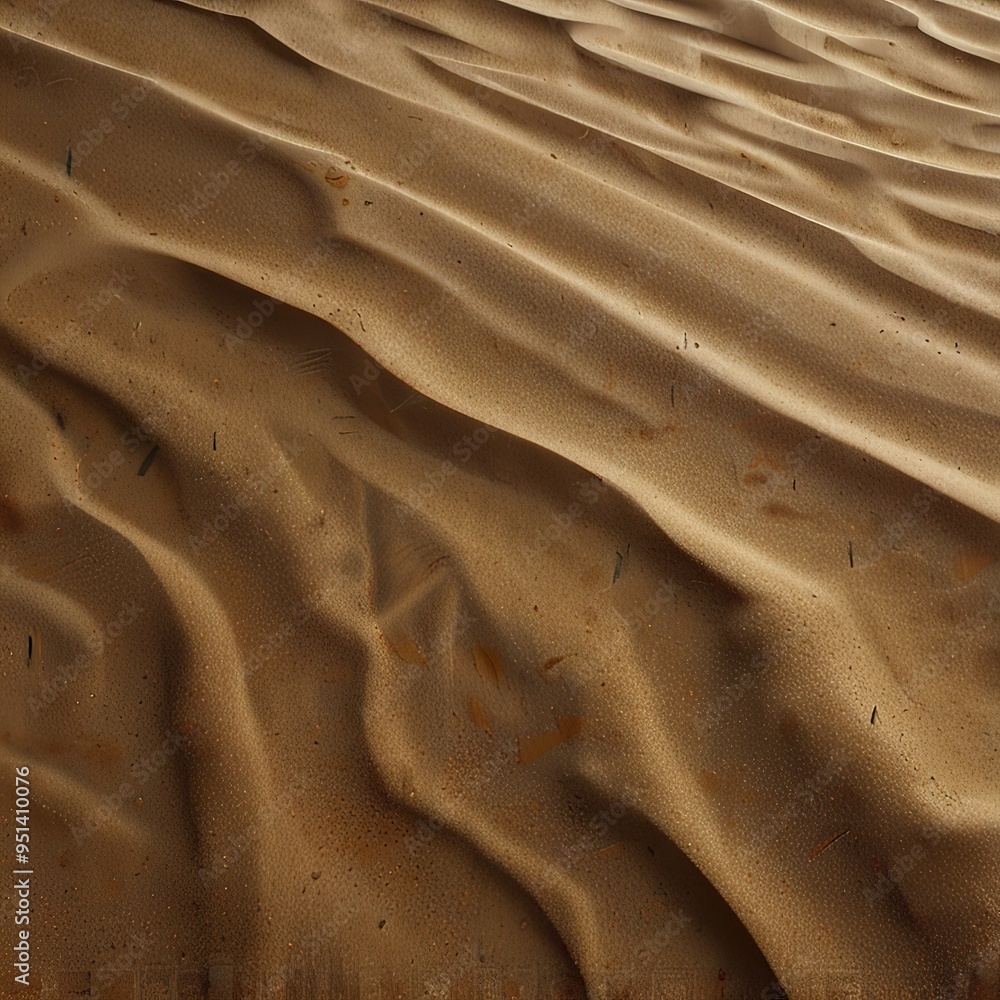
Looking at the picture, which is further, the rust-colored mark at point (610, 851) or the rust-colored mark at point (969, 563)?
the rust-colored mark at point (969, 563)

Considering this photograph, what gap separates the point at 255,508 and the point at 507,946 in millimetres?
901

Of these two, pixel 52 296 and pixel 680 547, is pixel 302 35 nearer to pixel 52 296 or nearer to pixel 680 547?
pixel 52 296

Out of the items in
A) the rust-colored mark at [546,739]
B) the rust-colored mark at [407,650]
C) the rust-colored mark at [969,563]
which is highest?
the rust-colored mark at [969,563]

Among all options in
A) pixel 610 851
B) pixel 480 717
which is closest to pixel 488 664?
pixel 480 717

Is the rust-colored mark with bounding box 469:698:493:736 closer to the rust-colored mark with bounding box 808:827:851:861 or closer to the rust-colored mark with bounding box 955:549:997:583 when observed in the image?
the rust-colored mark with bounding box 808:827:851:861

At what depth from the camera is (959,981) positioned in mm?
1324

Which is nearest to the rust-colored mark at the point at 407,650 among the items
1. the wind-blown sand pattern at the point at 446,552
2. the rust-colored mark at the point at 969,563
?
the wind-blown sand pattern at the point at 446,552

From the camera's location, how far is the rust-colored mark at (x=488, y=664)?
1.34 meters

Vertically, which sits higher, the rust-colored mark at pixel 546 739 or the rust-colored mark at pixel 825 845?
the rust-colored mark at pixel 546 739

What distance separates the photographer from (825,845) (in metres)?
1.33

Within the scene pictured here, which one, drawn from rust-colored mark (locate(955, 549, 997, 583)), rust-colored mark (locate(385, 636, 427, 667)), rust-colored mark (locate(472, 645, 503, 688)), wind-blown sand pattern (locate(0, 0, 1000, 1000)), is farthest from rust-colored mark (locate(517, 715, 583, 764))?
rust-colored mark (locate(955, 549, 997, 583))

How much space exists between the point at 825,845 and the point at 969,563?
0.61 meters

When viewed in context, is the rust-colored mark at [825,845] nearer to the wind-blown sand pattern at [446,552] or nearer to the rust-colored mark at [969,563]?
the wind-blown sand pattern at [446,552]

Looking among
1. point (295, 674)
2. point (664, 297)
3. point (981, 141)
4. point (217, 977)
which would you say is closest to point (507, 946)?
point (217, 977)
